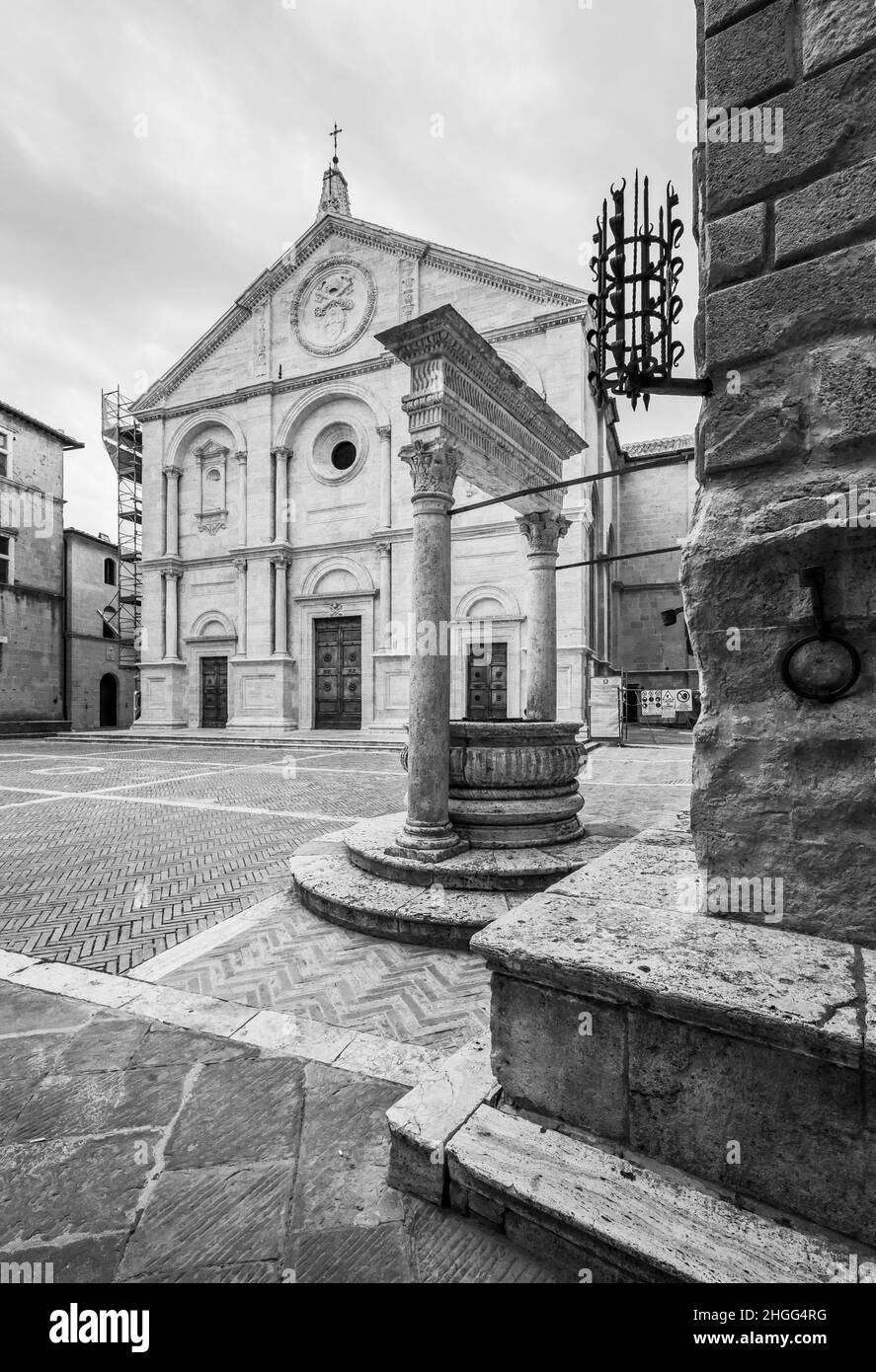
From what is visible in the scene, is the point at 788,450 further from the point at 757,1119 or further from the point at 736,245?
the point at 757,1119

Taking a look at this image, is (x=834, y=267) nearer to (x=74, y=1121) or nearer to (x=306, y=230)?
(x=74, y=1121)

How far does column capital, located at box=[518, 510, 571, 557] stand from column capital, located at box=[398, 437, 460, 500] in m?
2.29

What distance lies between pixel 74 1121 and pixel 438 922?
7.47ft

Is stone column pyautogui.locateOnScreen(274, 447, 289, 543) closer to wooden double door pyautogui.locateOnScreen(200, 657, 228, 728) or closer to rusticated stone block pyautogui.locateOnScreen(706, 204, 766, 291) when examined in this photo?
wooden double door pyautogui.locateOnScreen(200, 657, 228, 728)

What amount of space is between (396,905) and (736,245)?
4.02 metres

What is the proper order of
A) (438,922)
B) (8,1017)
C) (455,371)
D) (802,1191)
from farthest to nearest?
(455,371)
(438,922)
(8,1017)
(802,1191)

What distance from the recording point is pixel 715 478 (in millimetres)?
2053

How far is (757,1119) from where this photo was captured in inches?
63.1

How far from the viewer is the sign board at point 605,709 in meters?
18.5

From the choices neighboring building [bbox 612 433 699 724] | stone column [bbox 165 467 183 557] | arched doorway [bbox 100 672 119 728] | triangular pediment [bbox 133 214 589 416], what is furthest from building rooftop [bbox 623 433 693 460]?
arched doorway [bbox 100 672 119 728]

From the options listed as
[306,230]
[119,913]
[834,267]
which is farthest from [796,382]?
[306,230]

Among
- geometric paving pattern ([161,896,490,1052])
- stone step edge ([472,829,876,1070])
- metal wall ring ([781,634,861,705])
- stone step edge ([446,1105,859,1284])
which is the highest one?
metal wall ring ([781,634,861,705])

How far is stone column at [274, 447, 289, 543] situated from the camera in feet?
74.7

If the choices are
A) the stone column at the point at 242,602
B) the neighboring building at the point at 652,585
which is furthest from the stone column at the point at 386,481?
the neighboring building at the point at 652,585
